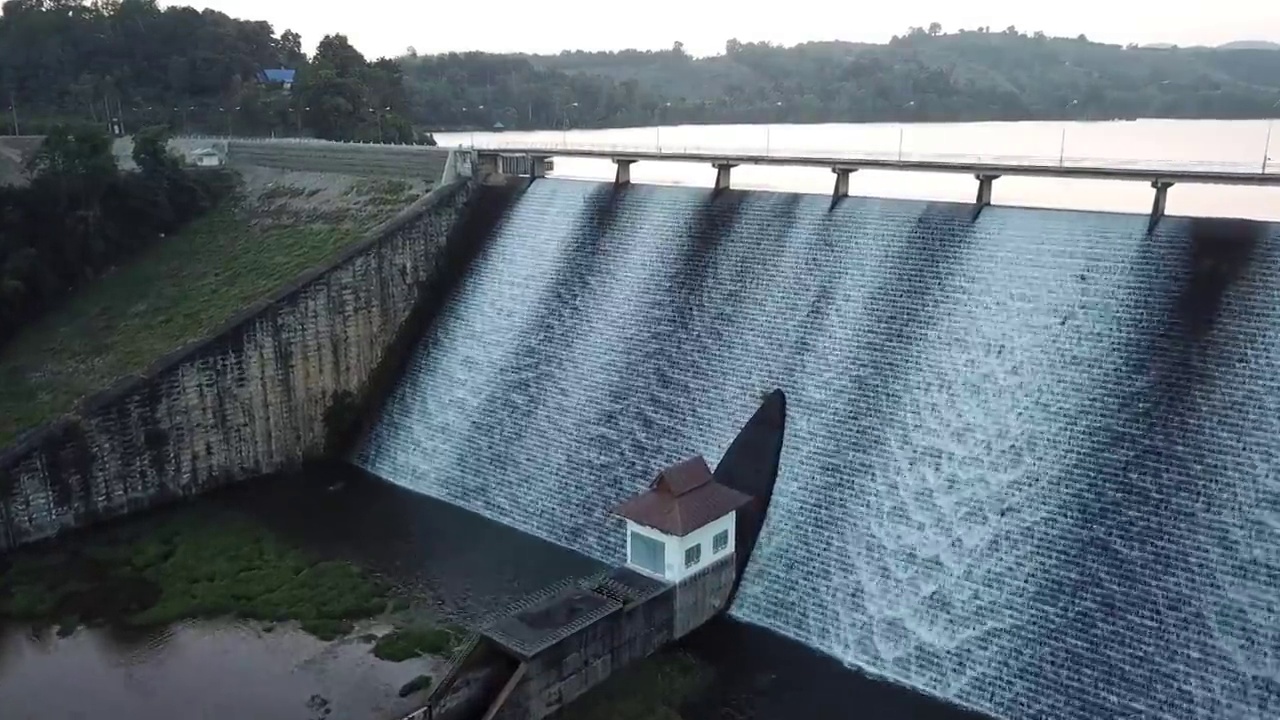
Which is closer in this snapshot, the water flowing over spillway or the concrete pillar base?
the water flowing over spillway

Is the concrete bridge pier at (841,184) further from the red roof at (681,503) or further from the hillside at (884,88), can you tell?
the hillside at (884,88)

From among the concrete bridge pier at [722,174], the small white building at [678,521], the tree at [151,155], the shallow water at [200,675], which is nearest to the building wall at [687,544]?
the small white building at [678,521]

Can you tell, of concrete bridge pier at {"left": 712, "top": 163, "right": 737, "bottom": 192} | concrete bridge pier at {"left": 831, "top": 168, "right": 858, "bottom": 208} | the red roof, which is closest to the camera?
the red roof

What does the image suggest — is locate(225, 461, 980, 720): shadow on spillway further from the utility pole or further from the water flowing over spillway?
the utility pole

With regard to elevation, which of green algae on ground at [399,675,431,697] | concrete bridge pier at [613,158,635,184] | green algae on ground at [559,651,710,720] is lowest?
green algae on ground at [399,675,431,697]

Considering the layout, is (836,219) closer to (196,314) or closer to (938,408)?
(938,408)

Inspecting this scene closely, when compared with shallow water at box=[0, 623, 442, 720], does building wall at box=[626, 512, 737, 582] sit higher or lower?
higher

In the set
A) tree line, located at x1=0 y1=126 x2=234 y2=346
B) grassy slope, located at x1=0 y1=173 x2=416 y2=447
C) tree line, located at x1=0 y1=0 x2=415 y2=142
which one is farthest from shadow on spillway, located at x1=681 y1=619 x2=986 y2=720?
tree line, located at x1=0 y1=0 x2=415 y2=142
